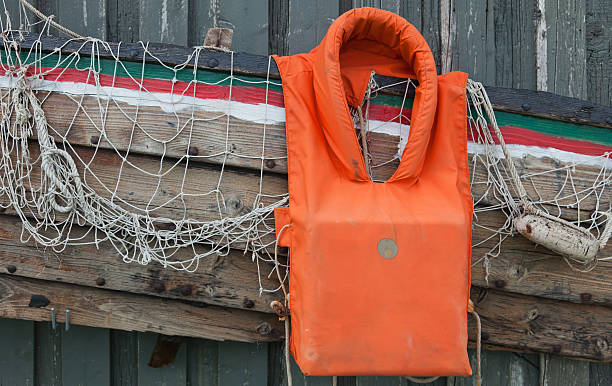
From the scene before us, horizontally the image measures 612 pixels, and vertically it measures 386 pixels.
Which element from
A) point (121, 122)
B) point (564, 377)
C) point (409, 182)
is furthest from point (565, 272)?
point (121, 122)

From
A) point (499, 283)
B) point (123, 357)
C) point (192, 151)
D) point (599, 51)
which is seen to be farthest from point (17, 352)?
point (599, 51)

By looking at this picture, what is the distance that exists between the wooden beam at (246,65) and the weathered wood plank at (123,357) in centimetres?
104

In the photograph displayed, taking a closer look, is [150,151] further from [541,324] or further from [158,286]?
[541,324]

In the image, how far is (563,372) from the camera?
170cm

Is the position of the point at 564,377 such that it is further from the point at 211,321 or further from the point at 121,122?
the point at 121,122

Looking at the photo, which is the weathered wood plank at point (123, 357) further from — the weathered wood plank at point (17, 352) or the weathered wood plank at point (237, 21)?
the weathered wood plank at point (237, 21)

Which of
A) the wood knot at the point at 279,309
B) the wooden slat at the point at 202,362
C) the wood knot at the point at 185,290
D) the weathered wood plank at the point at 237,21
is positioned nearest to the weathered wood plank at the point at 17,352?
the wooden slat at the point at 202,362

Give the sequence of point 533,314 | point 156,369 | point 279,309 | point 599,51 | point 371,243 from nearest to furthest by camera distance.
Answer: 1. point 371,243
2. point 279,309
3. point 533,314
4. point 156,369
5. point 599,51

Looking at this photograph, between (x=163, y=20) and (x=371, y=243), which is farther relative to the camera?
(x=163, y=20)

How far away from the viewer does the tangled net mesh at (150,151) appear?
4.54 ft

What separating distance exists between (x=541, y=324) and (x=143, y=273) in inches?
53.9

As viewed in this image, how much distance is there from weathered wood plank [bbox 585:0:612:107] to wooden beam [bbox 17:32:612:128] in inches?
14.5

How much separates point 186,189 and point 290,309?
50 centimetres

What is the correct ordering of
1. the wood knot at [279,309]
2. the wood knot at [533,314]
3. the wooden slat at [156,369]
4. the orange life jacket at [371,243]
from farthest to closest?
1. the wooden slat at [156,369]
2. the wood knot at [533,314]
3. the wood knot at [279,309]
4. the orange life jacket at [371,243]
